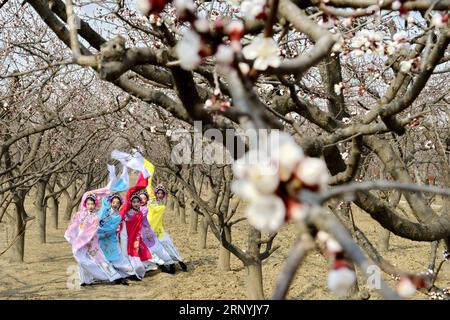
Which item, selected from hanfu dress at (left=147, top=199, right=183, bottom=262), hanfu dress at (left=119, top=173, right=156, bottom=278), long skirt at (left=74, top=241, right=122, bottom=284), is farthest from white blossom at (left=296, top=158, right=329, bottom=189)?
hanfu dress at (left=147, top=199, right=183, bottom=262)

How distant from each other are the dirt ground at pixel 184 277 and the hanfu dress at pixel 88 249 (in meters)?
0.26

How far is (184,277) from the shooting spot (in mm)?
10148

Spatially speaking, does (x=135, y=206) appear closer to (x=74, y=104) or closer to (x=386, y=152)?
(x=74, y=104)

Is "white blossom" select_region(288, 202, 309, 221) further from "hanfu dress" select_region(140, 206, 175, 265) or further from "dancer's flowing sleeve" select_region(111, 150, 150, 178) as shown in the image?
"hanfu dress" select_region(140, 206, 175, 265)

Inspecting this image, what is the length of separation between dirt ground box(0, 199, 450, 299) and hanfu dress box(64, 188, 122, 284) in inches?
10.1

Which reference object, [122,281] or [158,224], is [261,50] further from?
[158,224]

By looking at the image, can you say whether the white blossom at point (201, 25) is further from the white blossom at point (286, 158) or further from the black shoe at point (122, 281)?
the black shoe at point (122, 281)

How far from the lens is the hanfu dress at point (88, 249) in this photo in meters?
9.69

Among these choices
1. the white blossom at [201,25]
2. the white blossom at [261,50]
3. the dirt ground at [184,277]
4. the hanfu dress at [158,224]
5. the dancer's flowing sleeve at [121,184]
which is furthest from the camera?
the hanfu dress at [158,224]

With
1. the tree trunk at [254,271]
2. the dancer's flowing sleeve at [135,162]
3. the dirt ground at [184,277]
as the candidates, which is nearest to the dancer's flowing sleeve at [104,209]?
the dancer's flowing sleeve at [135,162]

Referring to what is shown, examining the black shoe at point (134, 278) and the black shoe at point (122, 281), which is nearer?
the black shoe at point (122, 281)

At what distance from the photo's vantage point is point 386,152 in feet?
11.1

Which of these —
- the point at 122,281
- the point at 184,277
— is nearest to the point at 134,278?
the point at 122,281
